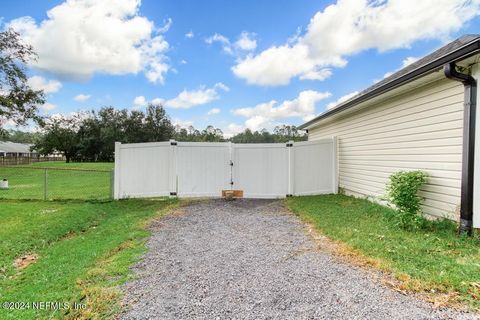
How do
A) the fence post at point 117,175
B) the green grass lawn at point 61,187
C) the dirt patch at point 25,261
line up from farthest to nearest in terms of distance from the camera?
1. the green grass lawn at point 61,187
2. the fence post at point 117,175
3. the dirt patch at point 25,261

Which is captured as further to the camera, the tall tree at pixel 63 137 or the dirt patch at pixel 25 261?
the tall tree at pixel 63 137

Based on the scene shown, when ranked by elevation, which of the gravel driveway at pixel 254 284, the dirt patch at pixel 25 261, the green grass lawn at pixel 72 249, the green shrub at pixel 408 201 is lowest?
the dirt patch at pixel 25 261

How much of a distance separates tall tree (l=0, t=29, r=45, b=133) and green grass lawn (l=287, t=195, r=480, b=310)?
39.7 feet

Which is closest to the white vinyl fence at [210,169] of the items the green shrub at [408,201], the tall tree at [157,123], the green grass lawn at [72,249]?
the green grass lawn at [72,249]

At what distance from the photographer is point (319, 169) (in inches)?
334

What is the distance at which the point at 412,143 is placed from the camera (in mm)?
5441

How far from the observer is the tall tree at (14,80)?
11109mm

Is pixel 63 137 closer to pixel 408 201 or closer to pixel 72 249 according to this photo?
pixel 72 249

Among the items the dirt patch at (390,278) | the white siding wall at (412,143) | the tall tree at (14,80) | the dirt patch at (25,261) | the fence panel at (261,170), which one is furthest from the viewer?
the tall tree at (14,80)

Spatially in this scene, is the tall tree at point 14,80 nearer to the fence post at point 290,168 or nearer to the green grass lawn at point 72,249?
the green grass lawn at point 72,249

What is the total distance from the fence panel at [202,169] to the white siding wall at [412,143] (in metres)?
3.65

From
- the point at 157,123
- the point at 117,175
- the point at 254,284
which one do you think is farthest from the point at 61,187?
the point at 157,123

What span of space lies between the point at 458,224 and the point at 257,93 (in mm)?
14901

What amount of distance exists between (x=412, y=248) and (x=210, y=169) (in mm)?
5520
